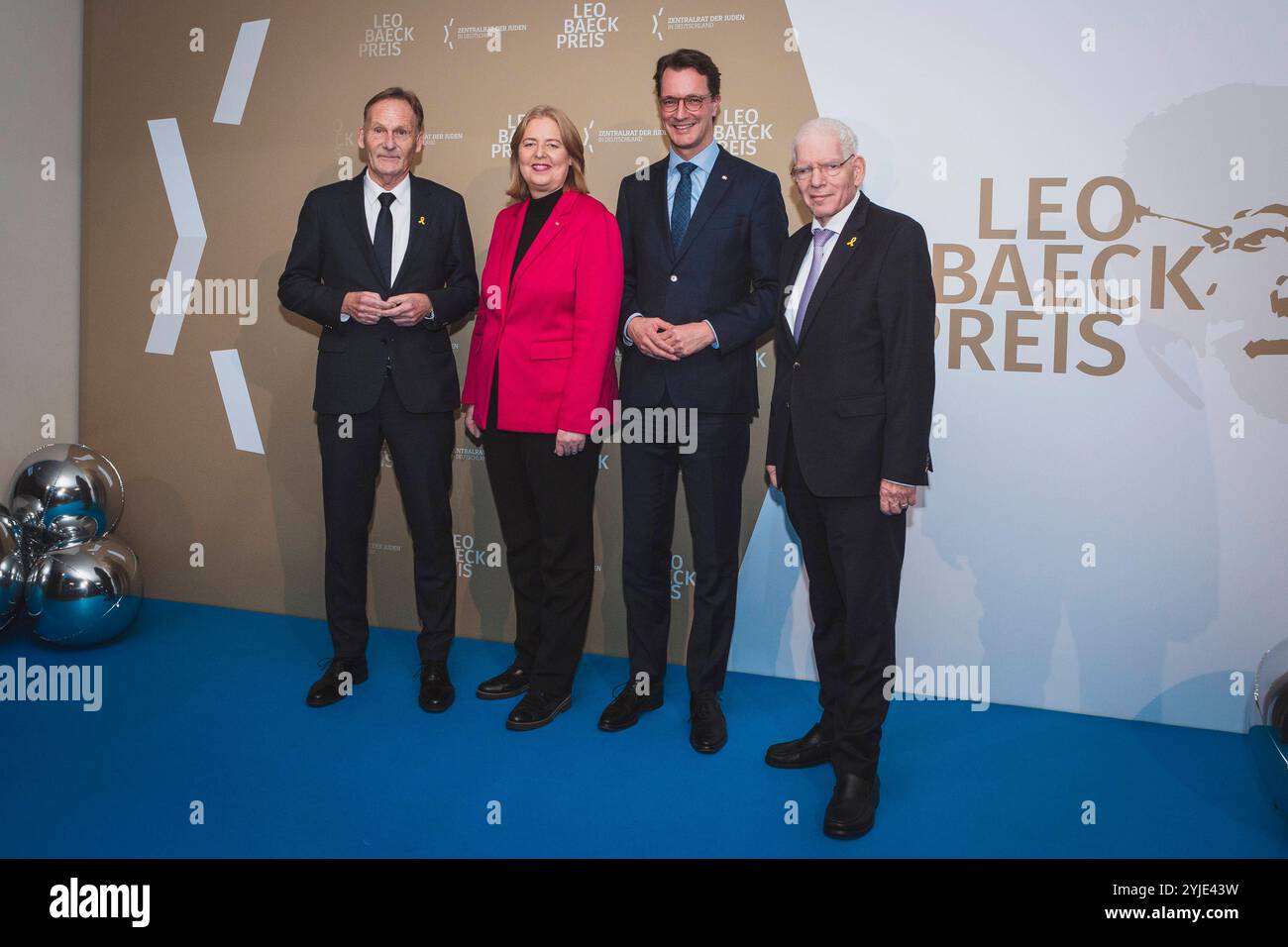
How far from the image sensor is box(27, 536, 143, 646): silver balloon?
12.0ft

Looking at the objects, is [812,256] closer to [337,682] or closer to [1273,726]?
[1273,726]

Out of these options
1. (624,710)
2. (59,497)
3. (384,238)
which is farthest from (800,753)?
(59,497)

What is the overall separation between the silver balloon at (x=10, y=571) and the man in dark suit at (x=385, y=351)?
1298 millimetres

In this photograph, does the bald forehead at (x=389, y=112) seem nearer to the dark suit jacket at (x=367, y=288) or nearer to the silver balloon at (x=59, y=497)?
the dark suit jacket at (x=367, y=288)

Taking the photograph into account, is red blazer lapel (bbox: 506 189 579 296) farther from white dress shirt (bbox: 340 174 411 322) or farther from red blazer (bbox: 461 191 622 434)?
white dress shirt (bbox: 340 174 411 322)

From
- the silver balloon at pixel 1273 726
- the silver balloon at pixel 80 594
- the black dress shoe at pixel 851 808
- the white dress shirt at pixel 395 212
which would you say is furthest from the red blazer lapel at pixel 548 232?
the silver balloon at pixel 1273 726

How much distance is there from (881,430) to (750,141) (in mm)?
1513

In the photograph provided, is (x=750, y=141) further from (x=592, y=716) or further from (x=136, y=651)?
(x=136, y=651)

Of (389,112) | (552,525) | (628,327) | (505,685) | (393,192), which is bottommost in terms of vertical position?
(505,685)

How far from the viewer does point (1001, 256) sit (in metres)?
3.31

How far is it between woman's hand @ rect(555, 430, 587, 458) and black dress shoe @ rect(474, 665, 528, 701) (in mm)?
903

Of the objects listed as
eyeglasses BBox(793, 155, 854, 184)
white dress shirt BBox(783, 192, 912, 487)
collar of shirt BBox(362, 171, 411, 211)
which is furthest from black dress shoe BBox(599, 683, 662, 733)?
collar of shirt BBox(362, 171, 411, 211)

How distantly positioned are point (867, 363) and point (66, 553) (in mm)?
3113

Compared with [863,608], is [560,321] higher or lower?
higher
